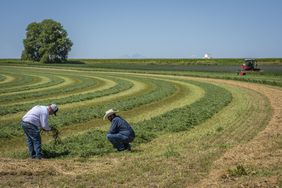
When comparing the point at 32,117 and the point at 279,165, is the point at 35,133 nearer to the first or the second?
the point at 32,117

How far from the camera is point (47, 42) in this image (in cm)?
14362

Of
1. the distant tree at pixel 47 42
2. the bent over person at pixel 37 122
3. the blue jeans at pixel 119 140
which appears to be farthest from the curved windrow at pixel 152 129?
the distant tree at pixel 47 42

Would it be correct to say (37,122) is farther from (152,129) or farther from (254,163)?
(254,163)

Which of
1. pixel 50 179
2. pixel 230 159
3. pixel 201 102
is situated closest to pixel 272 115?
pixel 201 102

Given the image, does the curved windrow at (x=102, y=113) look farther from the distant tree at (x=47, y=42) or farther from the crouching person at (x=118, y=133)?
the distant tree at (x=47, y=42)

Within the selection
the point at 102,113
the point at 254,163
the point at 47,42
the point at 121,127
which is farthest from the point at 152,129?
the point at 47,42

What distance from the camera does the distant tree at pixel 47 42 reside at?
14200 centimetres

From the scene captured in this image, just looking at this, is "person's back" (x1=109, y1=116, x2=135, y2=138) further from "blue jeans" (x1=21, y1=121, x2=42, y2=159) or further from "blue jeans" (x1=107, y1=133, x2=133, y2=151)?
"blue jeans" (x1=21, y1=121, x2=42, y2=159)

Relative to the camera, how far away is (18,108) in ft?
101

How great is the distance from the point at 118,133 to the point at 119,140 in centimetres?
29

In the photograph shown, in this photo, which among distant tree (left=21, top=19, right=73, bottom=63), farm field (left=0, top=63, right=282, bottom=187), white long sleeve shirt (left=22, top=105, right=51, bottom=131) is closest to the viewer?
farm field (left=0, top=63, right=282, bottom=187)

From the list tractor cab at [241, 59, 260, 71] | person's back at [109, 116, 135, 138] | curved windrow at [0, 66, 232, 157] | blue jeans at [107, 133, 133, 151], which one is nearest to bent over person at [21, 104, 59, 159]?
curved windrow at [0, 66, 232, 157]

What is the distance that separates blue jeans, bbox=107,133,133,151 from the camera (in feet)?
58.6

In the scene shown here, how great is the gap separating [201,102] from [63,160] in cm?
1950
